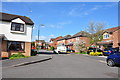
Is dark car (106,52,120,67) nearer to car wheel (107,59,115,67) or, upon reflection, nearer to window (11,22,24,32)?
car wheel (107,59,115,67)

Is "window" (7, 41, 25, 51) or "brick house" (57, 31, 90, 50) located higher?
"brick house" (57, 31, 90, 50)

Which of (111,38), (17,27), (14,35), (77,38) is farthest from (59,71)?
(77,38)

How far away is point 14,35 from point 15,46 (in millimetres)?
1755

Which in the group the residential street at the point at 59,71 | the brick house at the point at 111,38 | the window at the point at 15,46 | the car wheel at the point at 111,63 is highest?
the brick house at the point at 111,38

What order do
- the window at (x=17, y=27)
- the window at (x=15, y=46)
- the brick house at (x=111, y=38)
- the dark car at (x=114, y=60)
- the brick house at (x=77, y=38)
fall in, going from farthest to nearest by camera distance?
the brick house at (x=77, y=38)
the brick house at (x=111, y=38)
the window at (x=17, y=27)
the window at (x=15, y=46)
the dark car at (x=114, y=60)

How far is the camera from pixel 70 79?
21.5 ft

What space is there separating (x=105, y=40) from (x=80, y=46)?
8.23m

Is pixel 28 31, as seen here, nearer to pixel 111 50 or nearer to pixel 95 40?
pixel 111 50

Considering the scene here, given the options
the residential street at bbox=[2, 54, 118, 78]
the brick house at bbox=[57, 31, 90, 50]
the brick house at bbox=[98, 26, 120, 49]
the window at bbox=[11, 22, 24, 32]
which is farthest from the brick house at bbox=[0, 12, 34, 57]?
the brick house at bbox=[57, 31, 90, 50]

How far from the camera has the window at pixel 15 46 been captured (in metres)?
19.6

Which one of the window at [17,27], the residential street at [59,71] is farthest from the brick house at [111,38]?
the residential street at [59,71]

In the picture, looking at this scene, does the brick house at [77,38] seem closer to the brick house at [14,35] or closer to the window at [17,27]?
the brick house at [14,35]

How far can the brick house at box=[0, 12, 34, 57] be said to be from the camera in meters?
19.0

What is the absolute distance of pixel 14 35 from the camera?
19.9 metres
